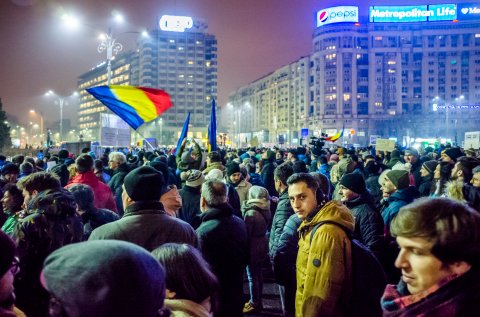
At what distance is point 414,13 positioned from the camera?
116m

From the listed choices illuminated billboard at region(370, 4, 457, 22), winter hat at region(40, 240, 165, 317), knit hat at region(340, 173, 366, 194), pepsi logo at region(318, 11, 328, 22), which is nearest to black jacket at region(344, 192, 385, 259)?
knit hat at region(340, 173, 366, 194)

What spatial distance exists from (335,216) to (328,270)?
0.45 meters

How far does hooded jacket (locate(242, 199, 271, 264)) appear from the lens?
251 inches

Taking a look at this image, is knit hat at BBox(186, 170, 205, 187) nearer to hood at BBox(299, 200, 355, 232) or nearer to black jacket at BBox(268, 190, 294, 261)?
black jacket at BBox(268, 190, 294, 261)

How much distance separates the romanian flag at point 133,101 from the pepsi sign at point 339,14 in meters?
112

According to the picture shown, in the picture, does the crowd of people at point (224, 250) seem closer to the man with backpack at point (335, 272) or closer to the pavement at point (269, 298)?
the man with backpack at point (335, 272)

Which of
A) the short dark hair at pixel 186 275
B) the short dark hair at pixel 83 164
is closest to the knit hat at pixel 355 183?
the short dark hair at pixel 186 275

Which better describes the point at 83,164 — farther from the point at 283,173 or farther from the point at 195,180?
the point at 283,173

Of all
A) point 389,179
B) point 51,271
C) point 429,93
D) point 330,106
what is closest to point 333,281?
point 51,271

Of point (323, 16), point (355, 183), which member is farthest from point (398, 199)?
point (323, 16)

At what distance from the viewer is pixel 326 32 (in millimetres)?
116938

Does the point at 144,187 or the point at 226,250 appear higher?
the point at 144,187

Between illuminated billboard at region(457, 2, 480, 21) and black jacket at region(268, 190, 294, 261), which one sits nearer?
black jacket at region(268, 190, 294, 261)

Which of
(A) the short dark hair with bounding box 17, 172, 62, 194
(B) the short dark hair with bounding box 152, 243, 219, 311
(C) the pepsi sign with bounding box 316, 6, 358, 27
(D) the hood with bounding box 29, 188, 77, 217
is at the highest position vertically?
(C) the pepsi sign with bounding box 316, 6, 358, 27
